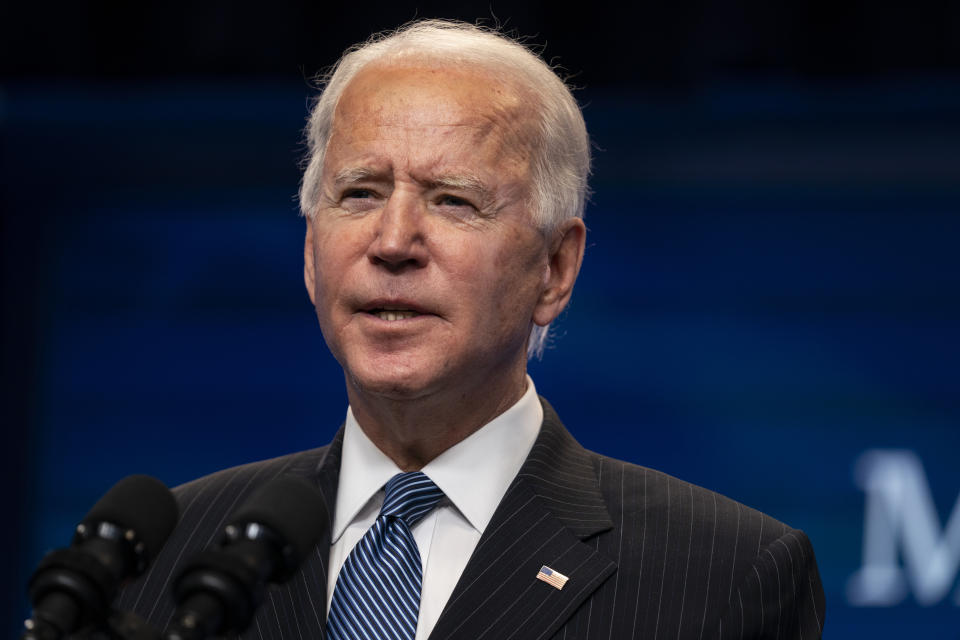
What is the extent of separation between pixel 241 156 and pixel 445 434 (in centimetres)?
264

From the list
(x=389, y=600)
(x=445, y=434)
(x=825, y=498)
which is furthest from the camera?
(x=825, y=498)

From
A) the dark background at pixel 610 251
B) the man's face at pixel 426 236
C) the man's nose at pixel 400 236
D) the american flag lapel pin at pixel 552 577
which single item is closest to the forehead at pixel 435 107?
the man's face at pixel 426 236

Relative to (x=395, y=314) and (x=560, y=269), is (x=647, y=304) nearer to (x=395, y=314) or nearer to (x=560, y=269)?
(x=560, y=269)

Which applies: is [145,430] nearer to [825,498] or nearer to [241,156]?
[241,156]

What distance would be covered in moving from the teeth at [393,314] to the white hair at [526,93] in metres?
0.27

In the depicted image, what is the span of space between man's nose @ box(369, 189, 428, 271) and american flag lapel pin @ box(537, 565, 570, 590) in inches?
18.2

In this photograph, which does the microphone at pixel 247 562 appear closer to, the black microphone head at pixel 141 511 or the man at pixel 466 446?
the black microphone head at pixel 141 511

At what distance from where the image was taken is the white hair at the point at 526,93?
1.85 m

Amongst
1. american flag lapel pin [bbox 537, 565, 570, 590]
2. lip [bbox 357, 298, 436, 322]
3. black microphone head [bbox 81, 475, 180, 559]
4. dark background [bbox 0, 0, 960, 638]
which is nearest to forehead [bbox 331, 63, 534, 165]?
lip [bbox 357, 298, 436, 322]

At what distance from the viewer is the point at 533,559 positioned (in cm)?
167

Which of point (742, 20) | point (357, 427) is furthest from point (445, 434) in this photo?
point (742, 20)

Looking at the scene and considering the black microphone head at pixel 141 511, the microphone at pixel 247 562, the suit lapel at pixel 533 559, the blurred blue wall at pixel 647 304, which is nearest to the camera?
the microphone at pixel 247 562

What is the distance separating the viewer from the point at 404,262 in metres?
1.68

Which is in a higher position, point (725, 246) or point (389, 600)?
point (389, 600)
